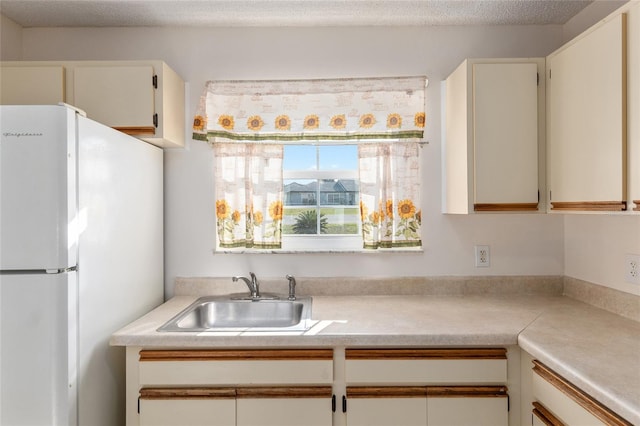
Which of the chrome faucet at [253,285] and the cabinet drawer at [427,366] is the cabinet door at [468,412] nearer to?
the cabinet drawer at [427,366]

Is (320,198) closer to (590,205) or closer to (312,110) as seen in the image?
(312,110)

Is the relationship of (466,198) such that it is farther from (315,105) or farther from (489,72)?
(315,105)

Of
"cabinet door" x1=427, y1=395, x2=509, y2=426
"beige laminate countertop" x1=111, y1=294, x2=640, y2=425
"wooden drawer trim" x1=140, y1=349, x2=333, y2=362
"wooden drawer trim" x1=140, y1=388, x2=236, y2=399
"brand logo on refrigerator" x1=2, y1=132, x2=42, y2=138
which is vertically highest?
"brand logo on refrigerator" x1=2, y1=132, x2=42, y2=138

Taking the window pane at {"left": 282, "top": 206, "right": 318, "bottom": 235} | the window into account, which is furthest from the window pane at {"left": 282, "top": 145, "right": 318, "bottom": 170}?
the window pane at {"left": 282, "top": 206, "right": 318, "bottom": 235}

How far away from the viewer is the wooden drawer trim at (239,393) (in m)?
1.63

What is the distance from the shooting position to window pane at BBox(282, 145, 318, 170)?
2.39m

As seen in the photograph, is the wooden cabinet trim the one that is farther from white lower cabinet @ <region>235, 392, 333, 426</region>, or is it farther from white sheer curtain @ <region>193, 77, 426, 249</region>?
white lower cabinet @ <region>235, 392, 333, 426</region>

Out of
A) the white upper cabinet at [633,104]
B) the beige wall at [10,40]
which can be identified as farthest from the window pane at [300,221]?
the beige wall at [10,40]

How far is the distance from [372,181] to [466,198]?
56cm

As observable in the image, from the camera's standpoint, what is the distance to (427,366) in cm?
162

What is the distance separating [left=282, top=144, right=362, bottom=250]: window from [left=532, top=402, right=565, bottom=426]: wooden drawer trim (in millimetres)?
1184

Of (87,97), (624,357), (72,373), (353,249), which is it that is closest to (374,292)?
(353,249)

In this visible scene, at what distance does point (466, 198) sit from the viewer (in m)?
1.95

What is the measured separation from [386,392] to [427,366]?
0.20m
